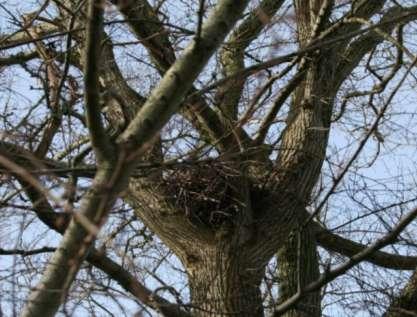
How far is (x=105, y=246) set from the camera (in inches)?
151

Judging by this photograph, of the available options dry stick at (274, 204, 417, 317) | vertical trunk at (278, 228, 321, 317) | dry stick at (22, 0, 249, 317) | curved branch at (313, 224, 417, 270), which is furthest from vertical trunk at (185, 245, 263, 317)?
dry stick at (22, 0, 249, 317)

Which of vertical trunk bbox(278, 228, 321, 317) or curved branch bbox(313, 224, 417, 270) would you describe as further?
curved branch bbox(313, 224, 417, 270)

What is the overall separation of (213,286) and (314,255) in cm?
133

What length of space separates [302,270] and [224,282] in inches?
39.5

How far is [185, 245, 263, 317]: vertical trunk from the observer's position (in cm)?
468

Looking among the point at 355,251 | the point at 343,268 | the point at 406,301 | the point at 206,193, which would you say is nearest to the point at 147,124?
the point at 343,268

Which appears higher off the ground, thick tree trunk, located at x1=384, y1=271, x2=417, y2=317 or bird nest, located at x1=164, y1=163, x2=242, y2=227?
bird nest, located at x1=164, y1=163, x2=242, y2=227

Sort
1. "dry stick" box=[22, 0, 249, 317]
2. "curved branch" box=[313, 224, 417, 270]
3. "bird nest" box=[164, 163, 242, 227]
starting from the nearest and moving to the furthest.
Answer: "dry stick" box=[22, 0, 249, 317] → "bird nest" box=[164, 163, 242, 227] → "curved branch" box=[313, 224, 417, 270]

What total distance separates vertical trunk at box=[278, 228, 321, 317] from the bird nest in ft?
2.26

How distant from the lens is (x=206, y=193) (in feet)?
16.0

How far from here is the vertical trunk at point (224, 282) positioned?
468cm

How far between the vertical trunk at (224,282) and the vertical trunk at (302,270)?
66 centimetres

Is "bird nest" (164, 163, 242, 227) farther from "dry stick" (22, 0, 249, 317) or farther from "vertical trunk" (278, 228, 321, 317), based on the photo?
"dry stick" (22, 0, 249, 317)

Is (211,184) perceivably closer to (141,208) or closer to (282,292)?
(141,208)
